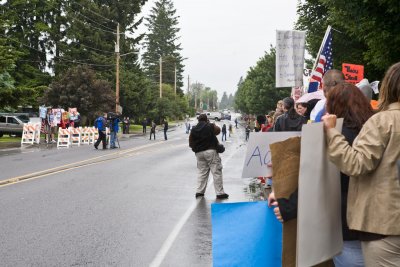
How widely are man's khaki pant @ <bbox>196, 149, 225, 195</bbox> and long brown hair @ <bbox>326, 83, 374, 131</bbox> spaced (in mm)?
7917

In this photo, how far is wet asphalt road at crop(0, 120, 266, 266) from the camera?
6.54m

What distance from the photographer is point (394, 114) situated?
288 centimetres

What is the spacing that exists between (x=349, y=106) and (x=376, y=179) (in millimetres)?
603

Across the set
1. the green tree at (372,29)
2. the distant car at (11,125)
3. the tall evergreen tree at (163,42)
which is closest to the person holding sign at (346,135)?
the green tree at (372,29)

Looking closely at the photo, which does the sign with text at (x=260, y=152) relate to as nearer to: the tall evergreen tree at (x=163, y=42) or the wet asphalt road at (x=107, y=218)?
the wet asphalt road at (x=107, y=218)

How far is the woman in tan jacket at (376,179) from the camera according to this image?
281 cm

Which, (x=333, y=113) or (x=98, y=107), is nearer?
(x=333, y=113)

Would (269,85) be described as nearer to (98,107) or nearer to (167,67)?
(98,107)

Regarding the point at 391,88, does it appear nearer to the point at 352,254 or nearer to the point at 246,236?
the point at 352,254

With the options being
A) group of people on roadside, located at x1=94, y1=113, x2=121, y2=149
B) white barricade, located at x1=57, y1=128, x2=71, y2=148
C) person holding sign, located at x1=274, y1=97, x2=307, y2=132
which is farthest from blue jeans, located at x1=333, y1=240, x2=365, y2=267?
white barricade, located at x1=57, y1=128, x2=71, y2=148

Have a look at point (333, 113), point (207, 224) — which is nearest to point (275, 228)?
point (333, 113)

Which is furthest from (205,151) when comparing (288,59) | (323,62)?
(288,59)

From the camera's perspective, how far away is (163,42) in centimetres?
11506

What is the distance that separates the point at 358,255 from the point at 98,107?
43347 mm
